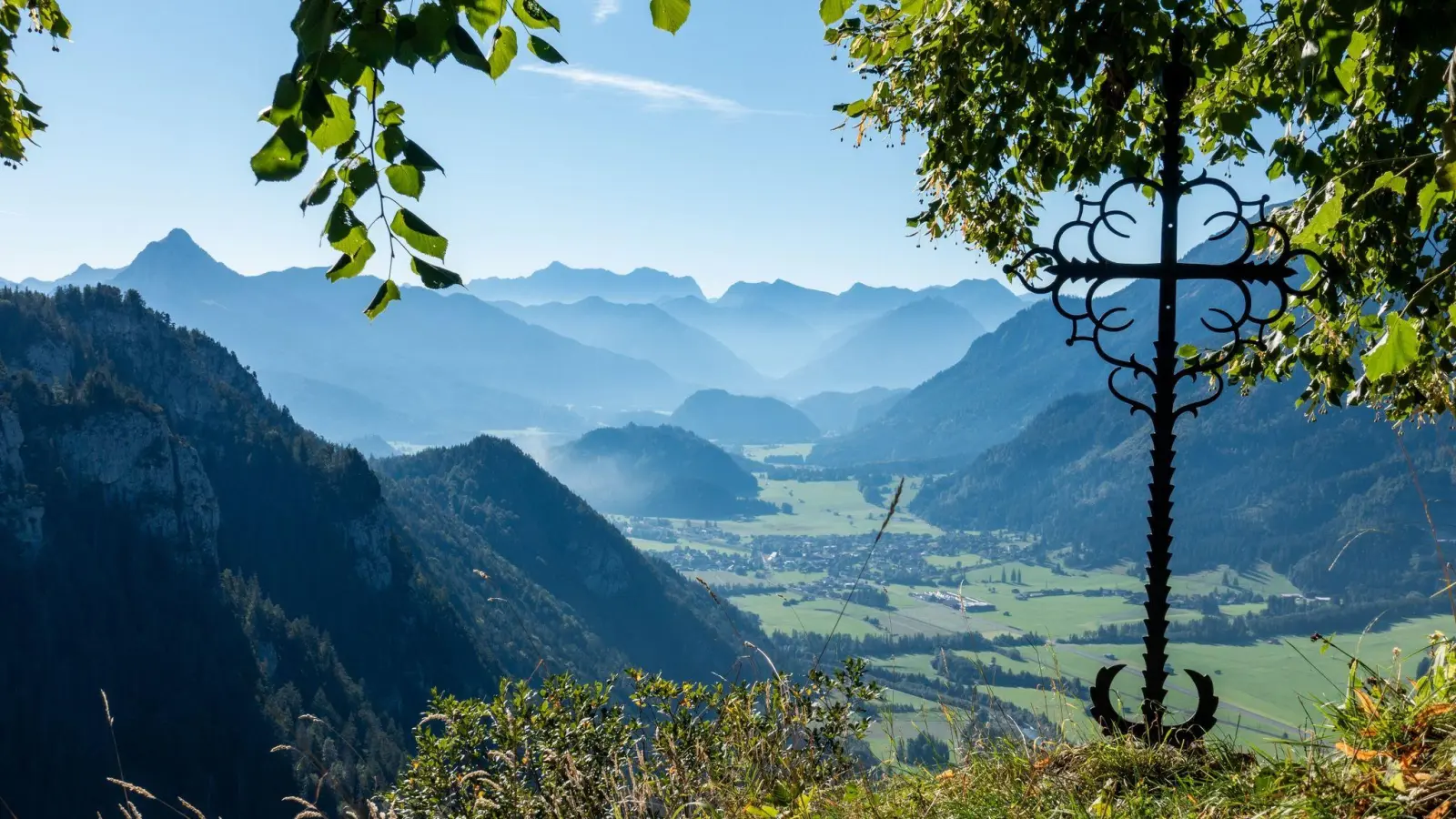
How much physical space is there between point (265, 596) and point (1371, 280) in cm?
10382

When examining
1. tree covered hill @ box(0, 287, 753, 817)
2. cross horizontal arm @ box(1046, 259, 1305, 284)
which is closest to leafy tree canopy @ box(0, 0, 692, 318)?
cross horizontal arm @ box(1046, 259, 1305, 284)

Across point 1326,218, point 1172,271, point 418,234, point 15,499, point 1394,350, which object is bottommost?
point 15,499

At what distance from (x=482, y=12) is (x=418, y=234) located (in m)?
0.51

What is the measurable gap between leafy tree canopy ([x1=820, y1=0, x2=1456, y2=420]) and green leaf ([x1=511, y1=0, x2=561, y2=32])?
1.26 meters


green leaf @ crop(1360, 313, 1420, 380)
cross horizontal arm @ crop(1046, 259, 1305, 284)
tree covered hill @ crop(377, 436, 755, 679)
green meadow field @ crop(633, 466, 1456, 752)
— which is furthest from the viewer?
tree covered hill @ crop(377, 436, 755, 679)

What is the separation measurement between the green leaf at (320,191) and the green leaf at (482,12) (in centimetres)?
45

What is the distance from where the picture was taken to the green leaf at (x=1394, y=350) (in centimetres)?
185

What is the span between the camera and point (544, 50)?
2.18 metres

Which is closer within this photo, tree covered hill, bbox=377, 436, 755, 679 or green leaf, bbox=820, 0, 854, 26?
green leaf, bbox=820, 0, 854, 26

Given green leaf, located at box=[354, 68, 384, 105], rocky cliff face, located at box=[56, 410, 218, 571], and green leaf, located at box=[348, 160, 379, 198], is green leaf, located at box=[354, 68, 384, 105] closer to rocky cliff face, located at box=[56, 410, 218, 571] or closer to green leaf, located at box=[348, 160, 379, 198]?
green leaf, located at box=[348, 160, 379, 198]

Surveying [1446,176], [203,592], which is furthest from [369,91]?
[203,592]

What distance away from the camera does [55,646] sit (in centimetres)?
7825

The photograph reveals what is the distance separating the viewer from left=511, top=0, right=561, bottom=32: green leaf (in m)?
2.21

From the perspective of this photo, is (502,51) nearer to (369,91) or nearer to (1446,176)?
(369,91)
